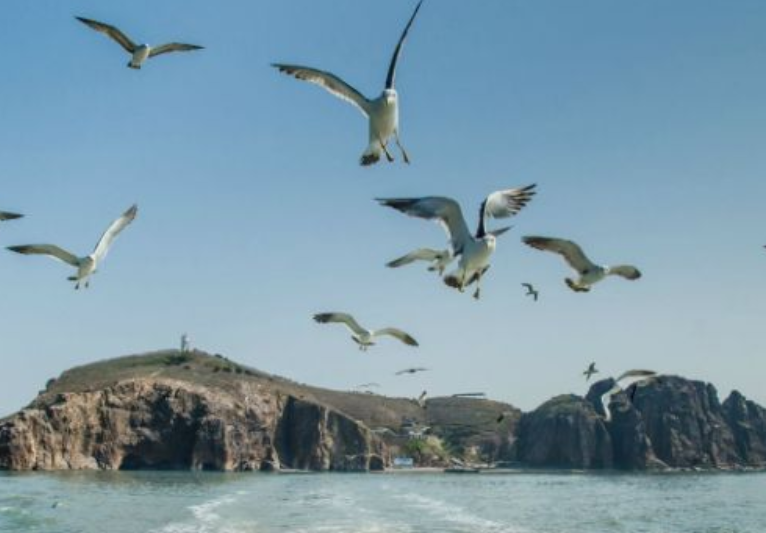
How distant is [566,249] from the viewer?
57.6 feet

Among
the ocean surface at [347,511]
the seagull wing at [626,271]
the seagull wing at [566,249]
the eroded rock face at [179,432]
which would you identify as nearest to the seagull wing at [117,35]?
the seagull wing at [566,249]

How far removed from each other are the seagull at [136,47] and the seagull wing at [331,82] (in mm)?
3641

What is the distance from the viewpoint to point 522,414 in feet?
627

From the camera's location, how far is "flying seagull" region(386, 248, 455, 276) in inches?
686

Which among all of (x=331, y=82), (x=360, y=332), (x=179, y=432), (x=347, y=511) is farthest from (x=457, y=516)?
(x=179, y=432)

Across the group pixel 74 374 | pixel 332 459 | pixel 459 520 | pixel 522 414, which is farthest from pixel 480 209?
pixel 522 414

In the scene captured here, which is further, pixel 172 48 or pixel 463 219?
pixel 172 48

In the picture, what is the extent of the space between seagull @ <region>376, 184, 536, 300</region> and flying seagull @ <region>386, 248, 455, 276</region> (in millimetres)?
1058

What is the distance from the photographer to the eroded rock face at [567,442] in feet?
559

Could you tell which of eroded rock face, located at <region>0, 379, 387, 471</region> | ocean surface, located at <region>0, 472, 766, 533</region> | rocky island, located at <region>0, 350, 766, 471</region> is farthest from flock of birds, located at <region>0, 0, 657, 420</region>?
eroded rock face, located at <region>0, 379, 387, 471</region>

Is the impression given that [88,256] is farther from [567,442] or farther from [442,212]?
[567,442]

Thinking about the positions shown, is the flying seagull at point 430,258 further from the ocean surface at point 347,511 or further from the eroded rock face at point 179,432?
the eroded rock face at point 179,432

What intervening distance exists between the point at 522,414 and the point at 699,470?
124 ft

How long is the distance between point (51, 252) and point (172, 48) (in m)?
4.95
